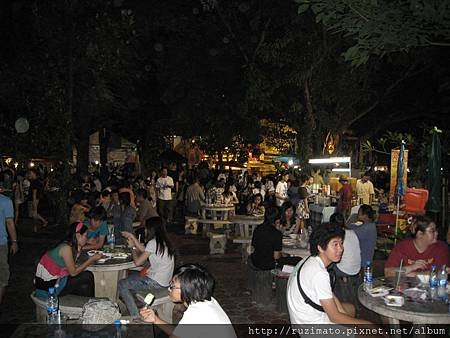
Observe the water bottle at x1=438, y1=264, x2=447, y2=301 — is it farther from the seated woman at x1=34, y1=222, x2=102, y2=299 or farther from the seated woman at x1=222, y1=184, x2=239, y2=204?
the seated woman at x1=222, y1=184, x2=239, y2=204

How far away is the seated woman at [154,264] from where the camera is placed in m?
5.97

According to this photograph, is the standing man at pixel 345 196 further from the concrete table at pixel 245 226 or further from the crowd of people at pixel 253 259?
the concrete table at pixel 245 226

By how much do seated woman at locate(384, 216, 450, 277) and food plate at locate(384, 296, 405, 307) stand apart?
0.99m

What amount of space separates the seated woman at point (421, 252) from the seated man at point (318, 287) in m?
1.96

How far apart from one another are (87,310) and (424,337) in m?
3.67

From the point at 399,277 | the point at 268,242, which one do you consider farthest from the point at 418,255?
the point at 268,242

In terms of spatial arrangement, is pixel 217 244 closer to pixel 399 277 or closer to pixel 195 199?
pixel 195 199

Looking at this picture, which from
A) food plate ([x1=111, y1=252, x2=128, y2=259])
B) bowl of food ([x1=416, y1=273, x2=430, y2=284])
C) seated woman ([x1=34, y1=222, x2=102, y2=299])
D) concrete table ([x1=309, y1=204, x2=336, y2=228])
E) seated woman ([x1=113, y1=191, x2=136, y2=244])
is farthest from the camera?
concrete table ([x1=309, y1=204, x2=336, y2=228])

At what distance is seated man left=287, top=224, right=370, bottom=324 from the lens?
386cm

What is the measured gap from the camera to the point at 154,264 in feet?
19.7

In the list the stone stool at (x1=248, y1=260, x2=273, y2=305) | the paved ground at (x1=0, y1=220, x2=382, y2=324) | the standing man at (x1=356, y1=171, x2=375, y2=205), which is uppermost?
the standing man at (x1=356, y1=171, x2=375, y2=205)

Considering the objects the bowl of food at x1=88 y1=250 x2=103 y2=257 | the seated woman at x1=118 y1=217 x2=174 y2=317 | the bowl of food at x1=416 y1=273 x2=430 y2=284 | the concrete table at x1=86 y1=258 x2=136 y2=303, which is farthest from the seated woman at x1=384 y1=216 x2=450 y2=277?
the bowl of food at x1=88 y1=250 x2=103 y2=257

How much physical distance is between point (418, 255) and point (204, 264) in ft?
18.0

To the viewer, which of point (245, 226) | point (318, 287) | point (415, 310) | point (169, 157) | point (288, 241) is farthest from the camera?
point (169, 157)
